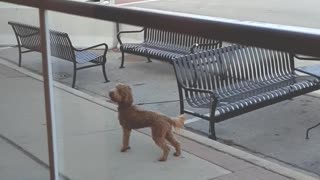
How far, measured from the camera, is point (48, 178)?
3148 millimetres

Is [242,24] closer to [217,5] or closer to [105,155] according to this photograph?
[105,155]

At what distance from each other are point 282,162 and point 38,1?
3.02 meters

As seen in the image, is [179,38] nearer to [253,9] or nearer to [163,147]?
[163,147]

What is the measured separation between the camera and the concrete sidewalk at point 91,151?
339 cm

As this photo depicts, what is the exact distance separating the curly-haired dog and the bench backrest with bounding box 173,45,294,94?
64.8 inches

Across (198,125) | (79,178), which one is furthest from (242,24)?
(198,125)

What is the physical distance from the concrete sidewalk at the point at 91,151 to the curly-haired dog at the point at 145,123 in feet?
0.25

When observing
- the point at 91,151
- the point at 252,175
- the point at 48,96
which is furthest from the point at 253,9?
the point at 48,96

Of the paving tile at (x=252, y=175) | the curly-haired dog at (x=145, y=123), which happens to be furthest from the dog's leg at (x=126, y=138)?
the paving tile at (x=252, y=175)

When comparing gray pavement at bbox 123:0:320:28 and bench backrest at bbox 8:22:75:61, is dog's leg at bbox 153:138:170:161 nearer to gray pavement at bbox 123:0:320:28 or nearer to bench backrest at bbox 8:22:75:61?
bench backrest at bbox 8:22:75:61

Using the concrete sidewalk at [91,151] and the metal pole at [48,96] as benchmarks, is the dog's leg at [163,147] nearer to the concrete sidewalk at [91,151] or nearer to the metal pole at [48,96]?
the concrete sidewalk at [91,151]

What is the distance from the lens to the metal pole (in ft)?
8.49

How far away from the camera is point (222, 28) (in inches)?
58.6

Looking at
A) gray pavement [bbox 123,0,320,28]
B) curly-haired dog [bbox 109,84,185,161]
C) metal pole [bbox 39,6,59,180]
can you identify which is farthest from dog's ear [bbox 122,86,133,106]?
gray pavement [bbox 123,0,320,28]
